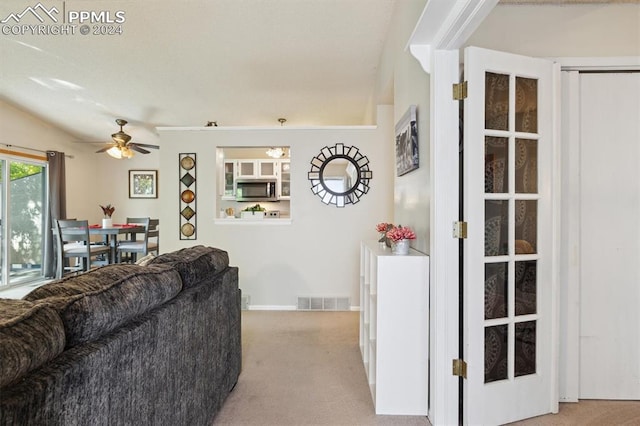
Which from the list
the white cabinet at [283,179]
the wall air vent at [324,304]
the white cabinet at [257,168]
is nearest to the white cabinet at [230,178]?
the white cabinet at [257,168]

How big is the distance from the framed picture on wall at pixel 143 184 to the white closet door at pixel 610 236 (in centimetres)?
706

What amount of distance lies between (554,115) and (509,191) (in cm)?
55

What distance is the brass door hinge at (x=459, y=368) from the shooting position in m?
1.67

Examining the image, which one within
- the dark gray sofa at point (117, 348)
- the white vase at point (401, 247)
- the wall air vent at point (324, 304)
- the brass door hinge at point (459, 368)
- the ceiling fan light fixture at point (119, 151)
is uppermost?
the ceiling fan light fixture at point (119, 151)

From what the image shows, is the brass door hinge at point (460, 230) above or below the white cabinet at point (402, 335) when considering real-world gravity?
above

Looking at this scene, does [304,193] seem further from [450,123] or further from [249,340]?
[450,123]

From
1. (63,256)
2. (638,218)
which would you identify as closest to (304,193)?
(638,218)

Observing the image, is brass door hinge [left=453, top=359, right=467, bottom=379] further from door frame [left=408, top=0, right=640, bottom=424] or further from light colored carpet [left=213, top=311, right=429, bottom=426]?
light colored carpet [left=213, top=311, right=429, bottom=426]

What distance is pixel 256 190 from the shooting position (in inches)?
239

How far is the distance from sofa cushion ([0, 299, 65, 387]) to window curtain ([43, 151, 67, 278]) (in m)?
5.70

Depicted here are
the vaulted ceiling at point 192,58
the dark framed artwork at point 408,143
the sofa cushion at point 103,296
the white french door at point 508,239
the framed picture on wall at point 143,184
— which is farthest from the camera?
the framed picture on wall at point 143,184

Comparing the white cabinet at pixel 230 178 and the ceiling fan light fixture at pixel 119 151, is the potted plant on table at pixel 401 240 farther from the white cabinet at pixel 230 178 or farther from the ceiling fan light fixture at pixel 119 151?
the white cabinet at pixel 230 178

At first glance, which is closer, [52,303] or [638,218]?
[52,303]

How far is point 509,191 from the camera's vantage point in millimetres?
1744
